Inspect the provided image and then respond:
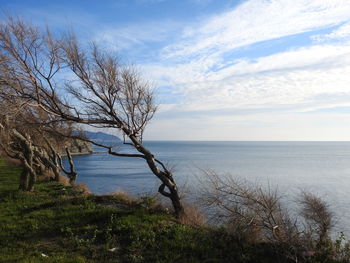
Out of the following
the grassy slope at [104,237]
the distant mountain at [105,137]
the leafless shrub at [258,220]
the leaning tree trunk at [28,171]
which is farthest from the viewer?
the leaning tree trunk at [28,171]

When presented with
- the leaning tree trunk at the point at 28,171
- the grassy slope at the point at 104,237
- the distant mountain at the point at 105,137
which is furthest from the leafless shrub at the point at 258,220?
the leaning tree trunk at the point at 28,171

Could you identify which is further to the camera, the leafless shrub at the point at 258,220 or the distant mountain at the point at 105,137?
the distant mountain at the point at 105,137

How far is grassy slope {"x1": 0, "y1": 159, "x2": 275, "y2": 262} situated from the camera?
6.64 metres

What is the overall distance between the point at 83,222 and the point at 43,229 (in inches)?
44.8

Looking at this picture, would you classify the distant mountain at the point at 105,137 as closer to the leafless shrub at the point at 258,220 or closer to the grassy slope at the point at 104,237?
the grassy slope at the point at 104,237

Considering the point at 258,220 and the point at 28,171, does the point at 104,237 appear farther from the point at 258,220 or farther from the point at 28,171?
the point at 28,171

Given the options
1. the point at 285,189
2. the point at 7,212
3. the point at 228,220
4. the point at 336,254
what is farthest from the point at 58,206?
the point at 285,189

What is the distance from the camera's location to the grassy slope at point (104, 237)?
6637 mm

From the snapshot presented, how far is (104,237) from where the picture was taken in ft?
25.2

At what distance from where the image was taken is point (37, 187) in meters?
14.7

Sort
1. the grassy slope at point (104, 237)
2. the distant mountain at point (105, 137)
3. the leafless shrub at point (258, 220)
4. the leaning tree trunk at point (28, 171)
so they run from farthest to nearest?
the leaning tree trunk at point (28, 171) → the distant mountain at point (105, 137) → the leafless shrub at point (258, 220) → the grassy slope at point (104, 237)

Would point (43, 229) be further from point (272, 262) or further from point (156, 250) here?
point (272, 262)

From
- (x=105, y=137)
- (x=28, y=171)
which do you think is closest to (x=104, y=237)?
(x=105, y=137)

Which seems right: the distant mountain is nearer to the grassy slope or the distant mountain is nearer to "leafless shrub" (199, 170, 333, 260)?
the grassy slope
